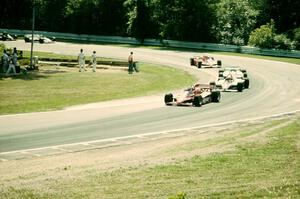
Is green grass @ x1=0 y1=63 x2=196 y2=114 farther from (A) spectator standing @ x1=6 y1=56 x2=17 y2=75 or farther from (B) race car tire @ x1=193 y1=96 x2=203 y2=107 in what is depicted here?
(B) race car tire @ x1=193 y1=96 x2=203 y2=107

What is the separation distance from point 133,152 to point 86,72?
85.2 feet

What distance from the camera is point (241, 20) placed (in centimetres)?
7056

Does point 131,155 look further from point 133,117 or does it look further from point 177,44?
point 177,44

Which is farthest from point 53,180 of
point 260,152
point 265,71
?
point 265,71

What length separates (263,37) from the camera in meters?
62.6

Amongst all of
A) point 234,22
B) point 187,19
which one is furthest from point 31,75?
point 234,22

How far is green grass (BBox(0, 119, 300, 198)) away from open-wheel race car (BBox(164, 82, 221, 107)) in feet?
34.2

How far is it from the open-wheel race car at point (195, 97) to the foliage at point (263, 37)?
35547 mm

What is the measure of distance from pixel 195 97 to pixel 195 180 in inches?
542

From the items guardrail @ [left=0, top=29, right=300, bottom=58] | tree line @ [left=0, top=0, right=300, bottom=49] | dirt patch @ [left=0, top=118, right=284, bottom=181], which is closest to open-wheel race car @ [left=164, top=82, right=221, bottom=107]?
dirt patch @ [left=0, top=118, right=284, bottom=181]

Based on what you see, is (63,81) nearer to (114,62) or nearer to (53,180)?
(114,62)

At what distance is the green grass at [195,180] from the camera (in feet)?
40.4

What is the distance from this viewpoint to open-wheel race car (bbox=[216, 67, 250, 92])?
108 feet

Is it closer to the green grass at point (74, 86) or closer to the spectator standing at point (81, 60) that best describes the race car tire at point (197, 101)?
the green grass at point (74, 86)
